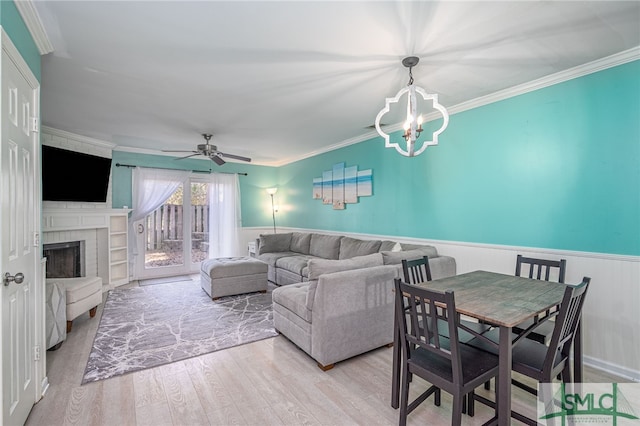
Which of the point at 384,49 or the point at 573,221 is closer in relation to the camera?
the point at 384,49

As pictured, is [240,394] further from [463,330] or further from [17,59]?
[17,59]

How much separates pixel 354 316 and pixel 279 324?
0.93 metres

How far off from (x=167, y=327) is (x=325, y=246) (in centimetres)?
272

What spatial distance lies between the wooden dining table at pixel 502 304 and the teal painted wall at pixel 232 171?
547 cm

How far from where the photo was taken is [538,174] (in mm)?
2906

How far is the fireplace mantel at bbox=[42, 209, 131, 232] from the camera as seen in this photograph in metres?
4.08

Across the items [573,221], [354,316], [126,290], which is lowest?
[126,290]

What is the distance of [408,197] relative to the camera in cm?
418

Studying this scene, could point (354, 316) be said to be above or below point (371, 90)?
below

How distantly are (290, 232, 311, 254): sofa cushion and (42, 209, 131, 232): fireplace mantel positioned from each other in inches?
122

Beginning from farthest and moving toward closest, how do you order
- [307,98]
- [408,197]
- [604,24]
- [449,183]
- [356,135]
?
[356,135], [408,197], [449,183], [307,98], [604,24]

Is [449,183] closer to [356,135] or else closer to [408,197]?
[408,197]

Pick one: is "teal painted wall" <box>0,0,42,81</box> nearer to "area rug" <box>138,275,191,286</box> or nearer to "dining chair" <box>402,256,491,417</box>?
"dining chair" <box>402,256,491,417</box>

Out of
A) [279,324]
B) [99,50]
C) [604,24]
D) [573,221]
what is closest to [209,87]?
[99,50]
